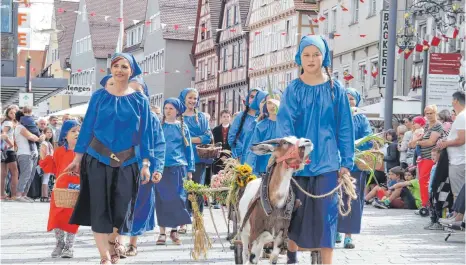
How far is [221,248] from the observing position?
13.9m

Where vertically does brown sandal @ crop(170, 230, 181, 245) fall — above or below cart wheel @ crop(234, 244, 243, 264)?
below

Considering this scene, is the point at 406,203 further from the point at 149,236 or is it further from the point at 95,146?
the point at 95,146

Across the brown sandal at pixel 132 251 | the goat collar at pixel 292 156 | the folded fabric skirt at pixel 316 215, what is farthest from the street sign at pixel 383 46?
the goat collar at pixel 292 156

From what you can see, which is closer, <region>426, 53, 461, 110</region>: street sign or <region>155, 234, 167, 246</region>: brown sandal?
<region>155, 234, 167, 246</region>: brown sandal

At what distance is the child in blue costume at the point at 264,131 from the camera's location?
12.6 meters

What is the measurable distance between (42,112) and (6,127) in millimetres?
81058

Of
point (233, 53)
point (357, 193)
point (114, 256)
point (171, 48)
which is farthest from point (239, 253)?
point (171, 48)

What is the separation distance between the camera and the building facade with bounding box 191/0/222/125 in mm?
78500

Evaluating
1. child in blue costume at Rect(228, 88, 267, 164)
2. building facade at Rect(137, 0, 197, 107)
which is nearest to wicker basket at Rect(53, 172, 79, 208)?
child in blue costume at Rect(228, 88, 267, 164)

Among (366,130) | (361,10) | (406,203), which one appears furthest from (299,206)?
(361,10)

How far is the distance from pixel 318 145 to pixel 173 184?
590 centimetres

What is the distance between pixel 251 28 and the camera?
70938mm

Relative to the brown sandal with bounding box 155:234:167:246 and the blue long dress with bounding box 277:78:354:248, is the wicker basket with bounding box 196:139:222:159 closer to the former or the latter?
the brown sandal with bounding box 155:234:167:246

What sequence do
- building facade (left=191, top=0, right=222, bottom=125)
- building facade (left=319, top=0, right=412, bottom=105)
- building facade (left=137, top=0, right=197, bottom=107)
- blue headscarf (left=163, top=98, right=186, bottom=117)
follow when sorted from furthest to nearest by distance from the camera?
building facade (left=137, top=0, right=197, bottom=107), building facade (left=191, top=0, right=222, bottom=125), building facade (left=319, top=0, right=412, bottom=105), blue headscarf (left=163, top=98, right=186, bottom=117)
